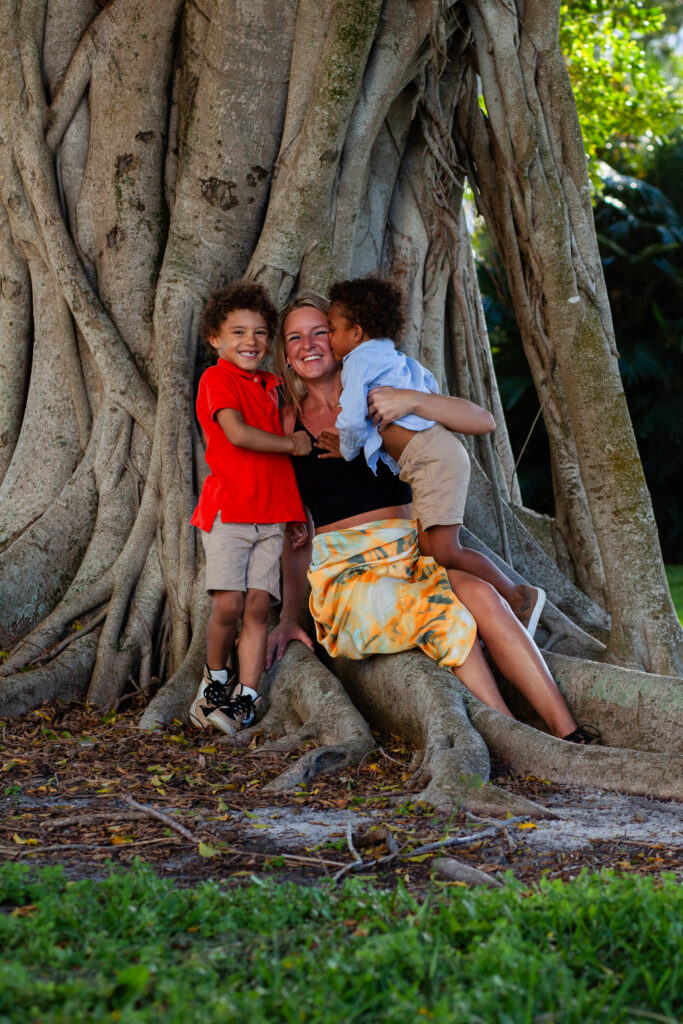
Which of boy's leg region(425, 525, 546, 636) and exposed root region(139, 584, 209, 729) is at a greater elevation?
boy's leg region(425, 525, 546, 636)

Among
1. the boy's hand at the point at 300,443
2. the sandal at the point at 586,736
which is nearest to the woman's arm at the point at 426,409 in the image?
the boy's hand at the point at 300,443

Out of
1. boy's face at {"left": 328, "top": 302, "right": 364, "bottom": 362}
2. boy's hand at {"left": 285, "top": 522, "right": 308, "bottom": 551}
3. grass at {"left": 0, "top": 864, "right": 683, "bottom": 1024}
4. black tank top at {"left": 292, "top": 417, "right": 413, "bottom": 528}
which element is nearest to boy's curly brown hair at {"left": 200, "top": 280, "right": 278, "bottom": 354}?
boy's face at {"left": 328, "top": 302, "right": 364, "bottom": 362}

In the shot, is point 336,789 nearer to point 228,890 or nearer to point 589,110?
point 228,890

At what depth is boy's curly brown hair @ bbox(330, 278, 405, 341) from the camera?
4.25 m

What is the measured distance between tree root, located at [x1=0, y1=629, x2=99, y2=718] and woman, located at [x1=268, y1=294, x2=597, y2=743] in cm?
97

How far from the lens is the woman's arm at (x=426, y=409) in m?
4.16

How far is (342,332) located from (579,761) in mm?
1987

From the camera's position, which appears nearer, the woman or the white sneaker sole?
the woman

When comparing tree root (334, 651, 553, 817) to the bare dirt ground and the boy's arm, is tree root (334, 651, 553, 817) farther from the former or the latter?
the boy's arm

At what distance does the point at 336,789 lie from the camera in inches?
139

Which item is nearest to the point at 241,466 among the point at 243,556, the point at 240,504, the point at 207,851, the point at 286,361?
the point at 240,504

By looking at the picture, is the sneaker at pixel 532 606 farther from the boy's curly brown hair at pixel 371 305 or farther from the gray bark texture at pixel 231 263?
the boy's curly brown hair at pixel 371 305

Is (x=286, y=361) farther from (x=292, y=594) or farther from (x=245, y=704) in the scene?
(x=245, y=704)

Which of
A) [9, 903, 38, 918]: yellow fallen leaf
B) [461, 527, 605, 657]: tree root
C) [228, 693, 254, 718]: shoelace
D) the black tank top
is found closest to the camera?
[9, 903, 38, 918]: yellow fallen leaf
